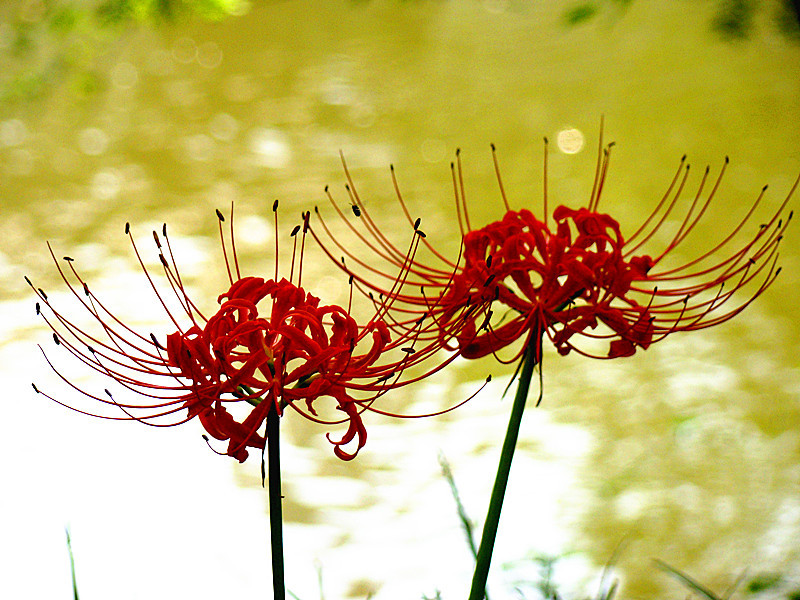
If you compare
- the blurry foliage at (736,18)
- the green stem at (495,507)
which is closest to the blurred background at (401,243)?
the blurry foliage at (736,18)

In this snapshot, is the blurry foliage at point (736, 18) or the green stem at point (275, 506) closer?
the green stem at point (275, 506)

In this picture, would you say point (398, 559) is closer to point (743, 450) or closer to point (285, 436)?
point (285, 436)

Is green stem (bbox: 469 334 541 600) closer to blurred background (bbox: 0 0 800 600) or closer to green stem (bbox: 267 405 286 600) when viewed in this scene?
green stem (bbox: 267 405 286 600)

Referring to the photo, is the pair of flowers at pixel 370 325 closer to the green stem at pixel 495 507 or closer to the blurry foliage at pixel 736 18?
the green stem at pixel 495 507

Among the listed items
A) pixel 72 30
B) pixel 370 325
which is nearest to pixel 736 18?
pixel 370 325

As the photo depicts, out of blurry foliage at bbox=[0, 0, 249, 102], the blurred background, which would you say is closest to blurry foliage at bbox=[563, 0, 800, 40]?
the blurred background

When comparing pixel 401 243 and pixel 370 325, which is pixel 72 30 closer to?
pixel 401 243
